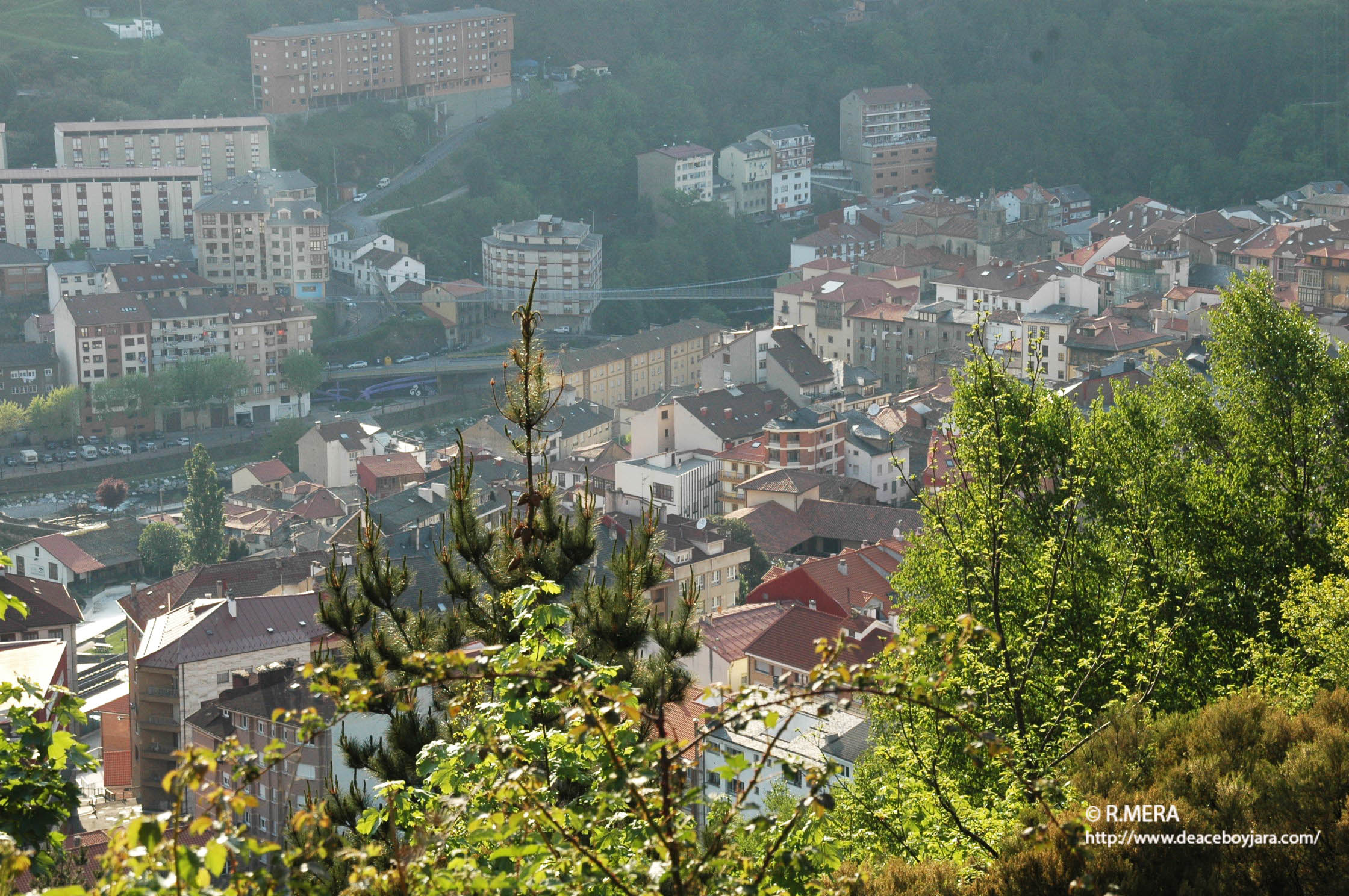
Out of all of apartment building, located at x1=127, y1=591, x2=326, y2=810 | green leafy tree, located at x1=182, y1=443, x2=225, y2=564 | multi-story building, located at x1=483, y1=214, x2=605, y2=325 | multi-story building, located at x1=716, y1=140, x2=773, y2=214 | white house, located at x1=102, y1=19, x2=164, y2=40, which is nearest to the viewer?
apartment building, located at x1=127, y1=591, x2=326, y2=810

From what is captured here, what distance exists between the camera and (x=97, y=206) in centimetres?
2794

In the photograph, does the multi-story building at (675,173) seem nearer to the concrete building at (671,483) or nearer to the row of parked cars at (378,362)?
the row of parked cars at (378,362)

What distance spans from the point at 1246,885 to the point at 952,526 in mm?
2492

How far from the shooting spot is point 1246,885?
279 centimetres

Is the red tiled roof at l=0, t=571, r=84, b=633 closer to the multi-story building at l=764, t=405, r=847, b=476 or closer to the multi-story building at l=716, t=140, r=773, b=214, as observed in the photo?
the multi-story building at l=764, t=405, r=847, b=476

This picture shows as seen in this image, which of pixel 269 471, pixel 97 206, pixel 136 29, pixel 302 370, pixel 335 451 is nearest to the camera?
pixel 269 471

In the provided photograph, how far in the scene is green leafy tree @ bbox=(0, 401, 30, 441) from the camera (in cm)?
2297

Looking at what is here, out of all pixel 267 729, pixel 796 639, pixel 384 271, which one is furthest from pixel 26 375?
pixel 796 639

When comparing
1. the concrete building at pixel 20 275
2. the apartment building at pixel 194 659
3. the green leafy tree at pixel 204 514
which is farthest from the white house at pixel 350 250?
the apartment building at pixel 194 659

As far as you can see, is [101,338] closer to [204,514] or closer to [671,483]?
[204,514]

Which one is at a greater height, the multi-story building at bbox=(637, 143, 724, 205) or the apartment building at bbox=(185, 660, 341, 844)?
the multi-story building at bbox=(637, 143, 724, 205)

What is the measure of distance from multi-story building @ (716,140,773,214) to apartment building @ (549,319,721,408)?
789cm

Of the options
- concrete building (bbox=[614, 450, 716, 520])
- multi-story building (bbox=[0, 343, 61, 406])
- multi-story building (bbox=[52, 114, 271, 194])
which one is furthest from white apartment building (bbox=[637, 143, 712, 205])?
concrete building (bbox=[614, 450, 716, 520])

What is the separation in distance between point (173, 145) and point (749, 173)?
11.5 m
